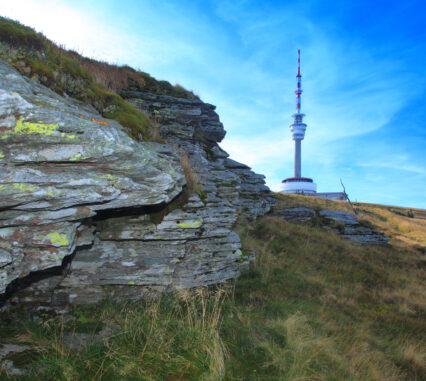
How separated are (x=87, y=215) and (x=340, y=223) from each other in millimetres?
22064

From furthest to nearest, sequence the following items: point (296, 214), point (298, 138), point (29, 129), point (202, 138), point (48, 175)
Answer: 1. point (298, 138)
2. point (296, 214)
3. point (202, 138)
4. point (48, 175)
5. point (29, 129)

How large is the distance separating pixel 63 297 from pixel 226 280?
14.6 ft

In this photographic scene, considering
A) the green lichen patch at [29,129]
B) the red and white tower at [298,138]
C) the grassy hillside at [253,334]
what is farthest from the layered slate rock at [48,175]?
the red and white tower at [298,138]

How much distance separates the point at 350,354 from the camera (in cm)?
577

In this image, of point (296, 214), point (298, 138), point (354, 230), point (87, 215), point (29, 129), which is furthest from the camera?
point (298, 138)

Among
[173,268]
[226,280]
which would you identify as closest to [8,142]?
[173,268]

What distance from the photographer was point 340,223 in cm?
2189

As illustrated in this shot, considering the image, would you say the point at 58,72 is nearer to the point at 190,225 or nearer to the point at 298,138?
the point at 190,225

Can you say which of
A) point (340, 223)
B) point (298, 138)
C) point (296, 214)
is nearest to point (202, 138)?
point (296, 214)

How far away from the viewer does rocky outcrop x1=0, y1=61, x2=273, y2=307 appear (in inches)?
168

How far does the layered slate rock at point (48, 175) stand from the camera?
165 inches

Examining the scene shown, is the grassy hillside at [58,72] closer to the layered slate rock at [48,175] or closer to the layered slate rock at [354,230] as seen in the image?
the layered slate rock at [48,175]

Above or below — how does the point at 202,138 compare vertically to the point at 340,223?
above

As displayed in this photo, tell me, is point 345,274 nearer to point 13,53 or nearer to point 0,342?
point 0,342
